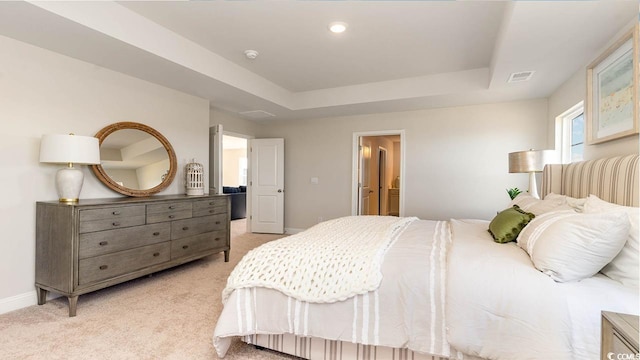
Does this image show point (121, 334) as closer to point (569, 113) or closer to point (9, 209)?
point (9, 209)

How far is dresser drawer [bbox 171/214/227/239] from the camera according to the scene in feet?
10.9

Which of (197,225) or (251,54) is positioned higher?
(251,54)

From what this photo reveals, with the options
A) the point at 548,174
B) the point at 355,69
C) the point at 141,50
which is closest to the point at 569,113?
the point at 548,174

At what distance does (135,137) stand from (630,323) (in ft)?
13.5

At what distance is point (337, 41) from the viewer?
3090mm

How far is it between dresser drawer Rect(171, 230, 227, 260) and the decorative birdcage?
59 cm

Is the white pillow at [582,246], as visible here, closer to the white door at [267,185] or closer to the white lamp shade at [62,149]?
the white lamp shade at [62,149]

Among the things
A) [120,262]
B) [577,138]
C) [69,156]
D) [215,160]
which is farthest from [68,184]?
[577,138]

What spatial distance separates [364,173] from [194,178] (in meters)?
3.19

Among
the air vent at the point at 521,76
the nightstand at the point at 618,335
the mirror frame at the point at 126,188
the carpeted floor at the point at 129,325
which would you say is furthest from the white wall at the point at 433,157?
the nightstand at the point at 618,335

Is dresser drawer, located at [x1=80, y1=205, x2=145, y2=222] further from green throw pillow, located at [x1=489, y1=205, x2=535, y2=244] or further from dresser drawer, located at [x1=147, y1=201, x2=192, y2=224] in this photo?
green throw pillow, located at [x1=489, y1=205, x2=535, y2=244]

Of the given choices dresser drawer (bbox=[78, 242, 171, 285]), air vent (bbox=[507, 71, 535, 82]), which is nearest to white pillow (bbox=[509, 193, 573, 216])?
air vent (bbox=[507, 71, 535, 82])

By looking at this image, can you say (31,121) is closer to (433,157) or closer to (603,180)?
(603,180)

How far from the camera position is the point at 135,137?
11.4ft
